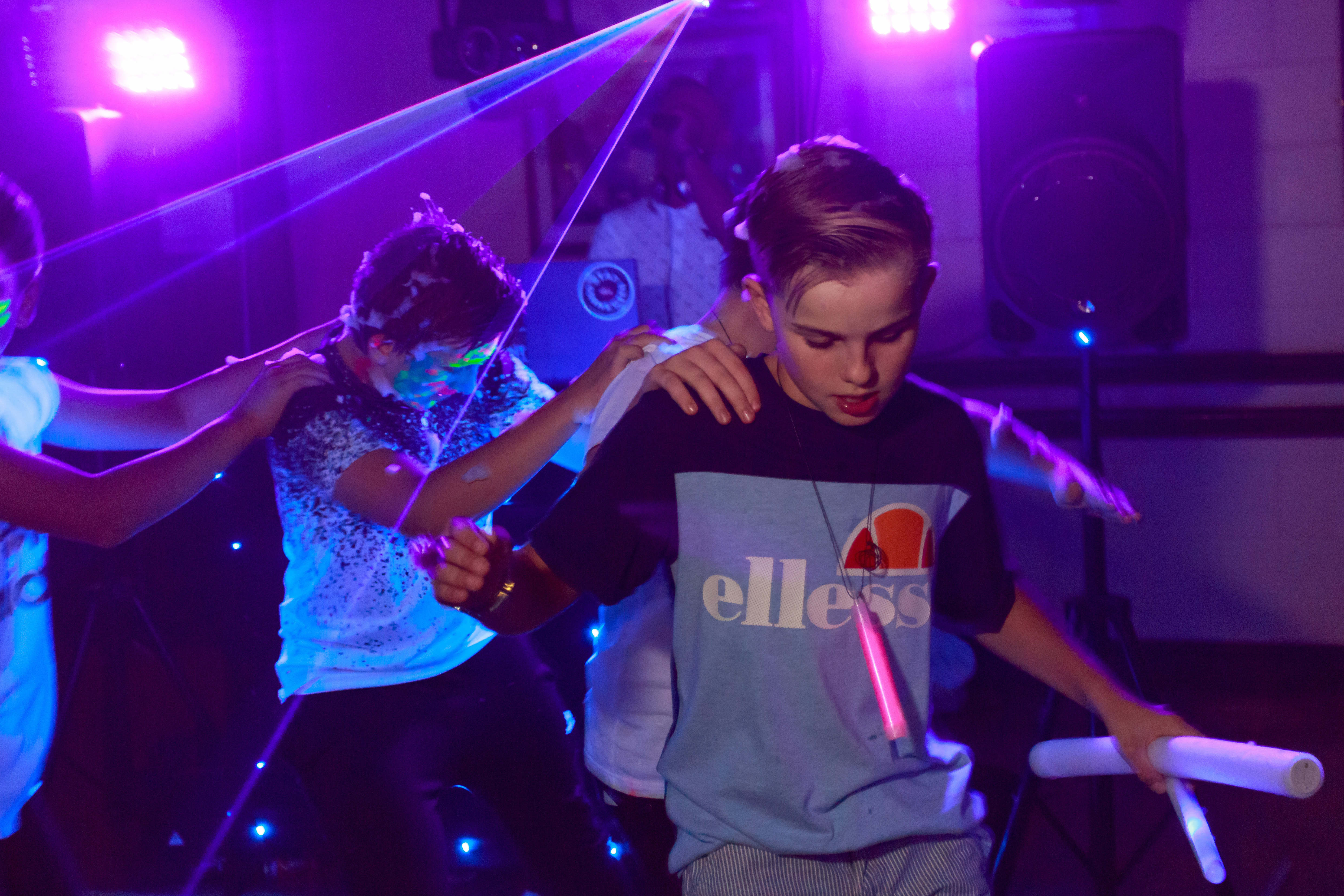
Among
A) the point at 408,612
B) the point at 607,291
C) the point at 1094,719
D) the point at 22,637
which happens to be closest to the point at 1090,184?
the point at 1094,719

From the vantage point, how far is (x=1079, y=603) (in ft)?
7.84

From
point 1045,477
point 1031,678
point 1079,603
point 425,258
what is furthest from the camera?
point 1031,678

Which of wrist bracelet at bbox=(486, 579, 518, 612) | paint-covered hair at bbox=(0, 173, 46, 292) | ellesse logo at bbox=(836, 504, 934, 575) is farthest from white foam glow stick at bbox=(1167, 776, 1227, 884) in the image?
paint-covered hair at bbox=(0, 173, 46, 292)

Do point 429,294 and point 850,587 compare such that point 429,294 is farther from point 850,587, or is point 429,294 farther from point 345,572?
point 850,587

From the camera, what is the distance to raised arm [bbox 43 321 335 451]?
68.0 inches

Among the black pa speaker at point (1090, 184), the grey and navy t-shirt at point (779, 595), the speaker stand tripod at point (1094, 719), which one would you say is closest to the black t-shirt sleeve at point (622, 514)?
the grey and navy t-shirt at point (779, 595)

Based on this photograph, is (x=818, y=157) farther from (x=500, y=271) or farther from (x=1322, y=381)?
(x=1322, y=381)

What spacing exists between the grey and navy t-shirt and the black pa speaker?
1.34 m

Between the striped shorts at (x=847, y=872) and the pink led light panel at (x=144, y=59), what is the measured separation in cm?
337

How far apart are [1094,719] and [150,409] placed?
6.39ft

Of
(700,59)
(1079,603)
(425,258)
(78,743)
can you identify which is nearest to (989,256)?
(1079,603)

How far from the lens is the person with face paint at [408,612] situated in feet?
5.22

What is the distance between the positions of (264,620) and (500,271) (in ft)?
5.75

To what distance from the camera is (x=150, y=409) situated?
186cm
